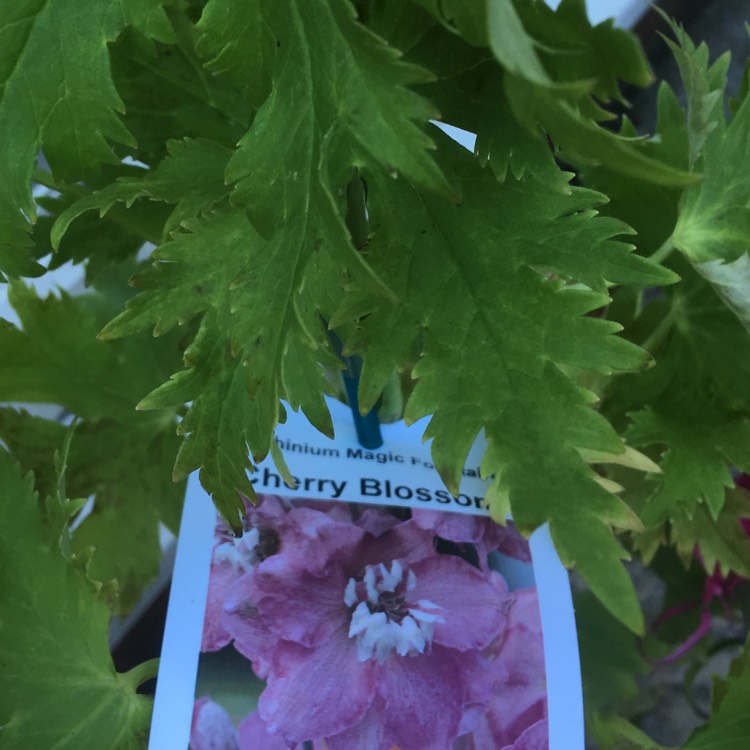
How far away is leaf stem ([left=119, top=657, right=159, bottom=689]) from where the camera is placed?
0.43 m

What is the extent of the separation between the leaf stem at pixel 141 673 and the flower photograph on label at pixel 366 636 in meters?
0.05

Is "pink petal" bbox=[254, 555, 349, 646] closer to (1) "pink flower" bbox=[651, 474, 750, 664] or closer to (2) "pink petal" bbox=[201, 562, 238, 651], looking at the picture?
(2) "pink petal" bbox=[201, 562, 238, 651]

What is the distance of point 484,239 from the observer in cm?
32

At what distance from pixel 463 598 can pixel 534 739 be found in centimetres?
8

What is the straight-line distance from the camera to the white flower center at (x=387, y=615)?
0.41 m

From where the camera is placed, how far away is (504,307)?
32 cm

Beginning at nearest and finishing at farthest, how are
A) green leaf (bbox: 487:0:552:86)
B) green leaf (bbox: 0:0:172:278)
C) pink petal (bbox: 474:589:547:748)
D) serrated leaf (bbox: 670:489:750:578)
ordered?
green leaf (bbox: 487:0:552:86) < green leaf (bbox: 0:0:172:278) < pink petal (bbox: 474:589:547:748) < serrated leaf (bbox: 670:489:750:578)

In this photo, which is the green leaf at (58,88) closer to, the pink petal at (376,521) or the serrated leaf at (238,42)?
the serrated leaf at (238,42)

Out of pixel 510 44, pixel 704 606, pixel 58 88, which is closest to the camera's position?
pixel 510 44

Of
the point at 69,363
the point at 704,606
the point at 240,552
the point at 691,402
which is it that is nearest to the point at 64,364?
the point at 69,363

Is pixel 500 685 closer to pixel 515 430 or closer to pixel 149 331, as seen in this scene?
pixel 515 430

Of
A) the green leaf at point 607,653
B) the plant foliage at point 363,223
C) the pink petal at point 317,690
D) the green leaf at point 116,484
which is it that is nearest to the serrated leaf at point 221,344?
the plant foliage at point 363,223

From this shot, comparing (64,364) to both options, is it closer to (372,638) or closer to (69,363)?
(69,363)

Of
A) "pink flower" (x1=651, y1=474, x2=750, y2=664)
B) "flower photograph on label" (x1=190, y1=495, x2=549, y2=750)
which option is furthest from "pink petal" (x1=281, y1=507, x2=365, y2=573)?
"pink flower" (x1=651, y1=474, x2=750, y2=664)
